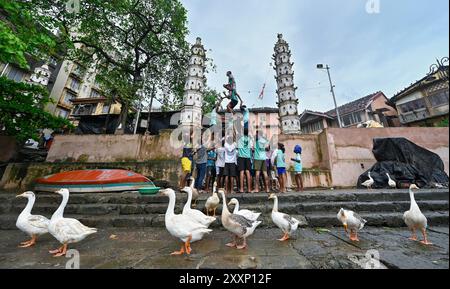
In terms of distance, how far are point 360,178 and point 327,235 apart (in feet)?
18.4

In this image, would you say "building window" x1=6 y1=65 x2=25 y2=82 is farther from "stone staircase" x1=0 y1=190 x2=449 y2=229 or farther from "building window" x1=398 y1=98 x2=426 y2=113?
"building window" x1=398 y1=98 x2=426 y2=113

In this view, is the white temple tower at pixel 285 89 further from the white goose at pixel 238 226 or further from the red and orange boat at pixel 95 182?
the white goose at pixel 238 226

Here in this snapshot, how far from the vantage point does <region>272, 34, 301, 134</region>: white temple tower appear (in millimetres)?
25344

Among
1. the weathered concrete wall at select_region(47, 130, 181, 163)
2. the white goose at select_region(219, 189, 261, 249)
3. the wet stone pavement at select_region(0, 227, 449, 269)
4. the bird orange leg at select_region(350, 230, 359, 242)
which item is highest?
the weathered concrete wall at select_region(47, 130, 181, 163)

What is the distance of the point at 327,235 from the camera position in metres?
3.35

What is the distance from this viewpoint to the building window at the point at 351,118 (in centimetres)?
2288

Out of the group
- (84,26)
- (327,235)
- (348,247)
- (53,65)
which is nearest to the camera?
(348,247)

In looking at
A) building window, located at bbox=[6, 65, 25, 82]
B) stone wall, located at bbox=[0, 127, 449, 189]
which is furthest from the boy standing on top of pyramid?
building window, located at bbox=[6, 65, 25, 82]

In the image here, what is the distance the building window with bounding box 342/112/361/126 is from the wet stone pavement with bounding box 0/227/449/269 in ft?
78.0

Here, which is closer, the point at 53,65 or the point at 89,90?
Result: the point at 53,65

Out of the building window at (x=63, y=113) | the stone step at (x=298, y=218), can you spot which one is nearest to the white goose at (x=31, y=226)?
the stone step at (x=298, y=218)

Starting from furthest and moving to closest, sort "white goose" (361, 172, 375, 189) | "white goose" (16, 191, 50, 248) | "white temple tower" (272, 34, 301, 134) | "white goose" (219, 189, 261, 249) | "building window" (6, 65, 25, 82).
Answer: "white temple tower" (272, 34, 301, 134)
"building window" (6, 65, 25, 82)
"white goose" (361, 172, 375, 189)
"white goose" (16, 191, 50, 248)
"white goose" (219, 189, 261, 249)

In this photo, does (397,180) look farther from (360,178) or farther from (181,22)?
(181,22)
